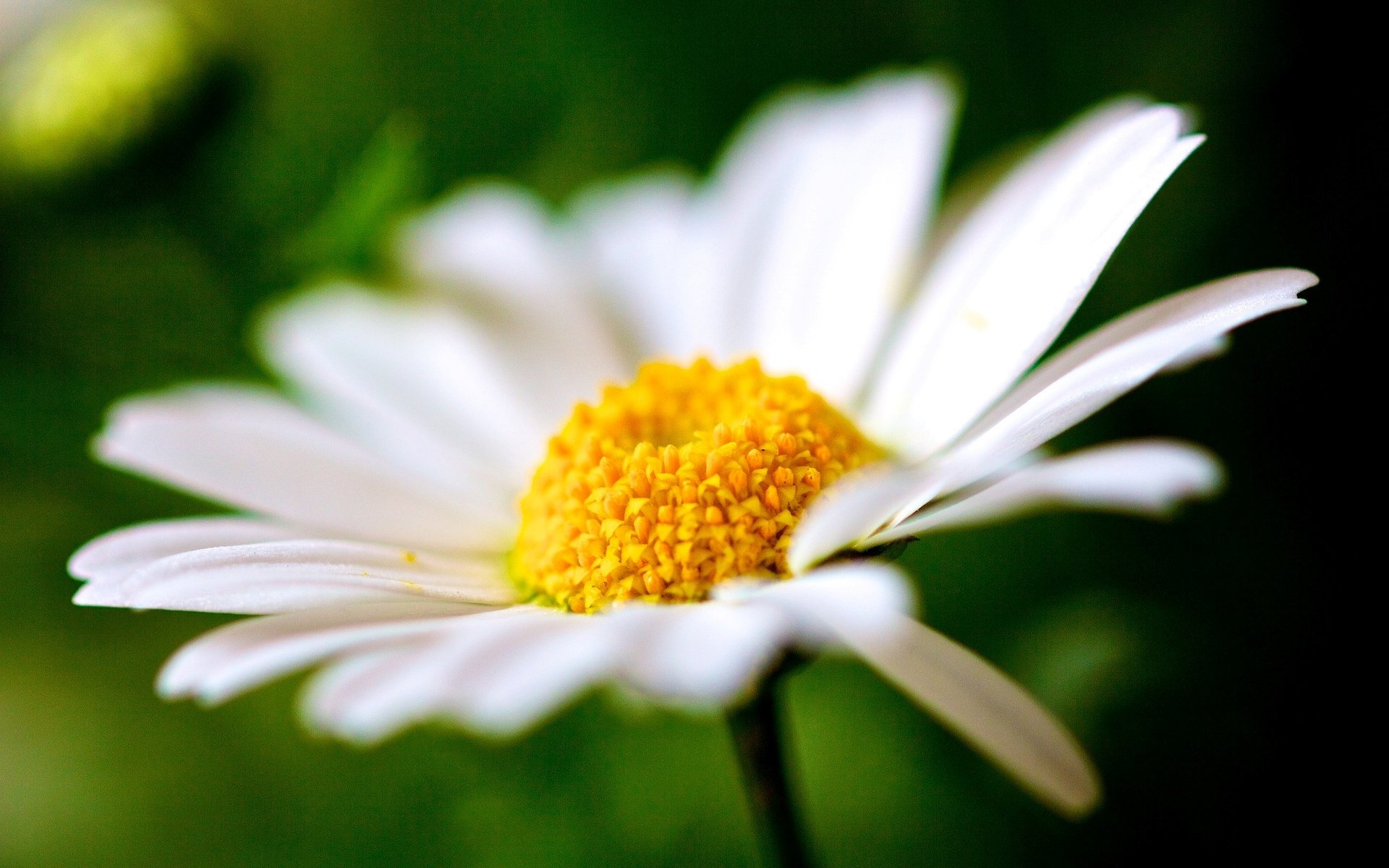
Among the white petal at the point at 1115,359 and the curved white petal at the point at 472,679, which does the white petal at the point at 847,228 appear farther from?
the curved white petal at the point at 472,679

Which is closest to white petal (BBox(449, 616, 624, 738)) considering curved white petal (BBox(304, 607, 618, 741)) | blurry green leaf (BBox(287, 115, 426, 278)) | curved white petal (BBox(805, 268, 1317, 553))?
curved white petal (BBox(304, 607, 618, 741))

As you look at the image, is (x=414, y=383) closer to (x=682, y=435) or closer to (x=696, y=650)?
(x=682, y=435)

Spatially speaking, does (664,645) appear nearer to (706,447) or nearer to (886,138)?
(706,447)

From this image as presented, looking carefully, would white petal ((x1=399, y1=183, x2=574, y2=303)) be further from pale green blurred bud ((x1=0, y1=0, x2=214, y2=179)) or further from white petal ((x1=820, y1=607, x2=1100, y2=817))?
white petal ((x1=820, y1=607, x2=1100, y2=817))

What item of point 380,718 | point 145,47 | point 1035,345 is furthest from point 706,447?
point 145,47

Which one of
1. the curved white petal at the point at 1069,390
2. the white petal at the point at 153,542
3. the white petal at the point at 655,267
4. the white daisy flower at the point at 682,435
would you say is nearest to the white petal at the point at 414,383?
the white daisy flower at the point at 682,435
